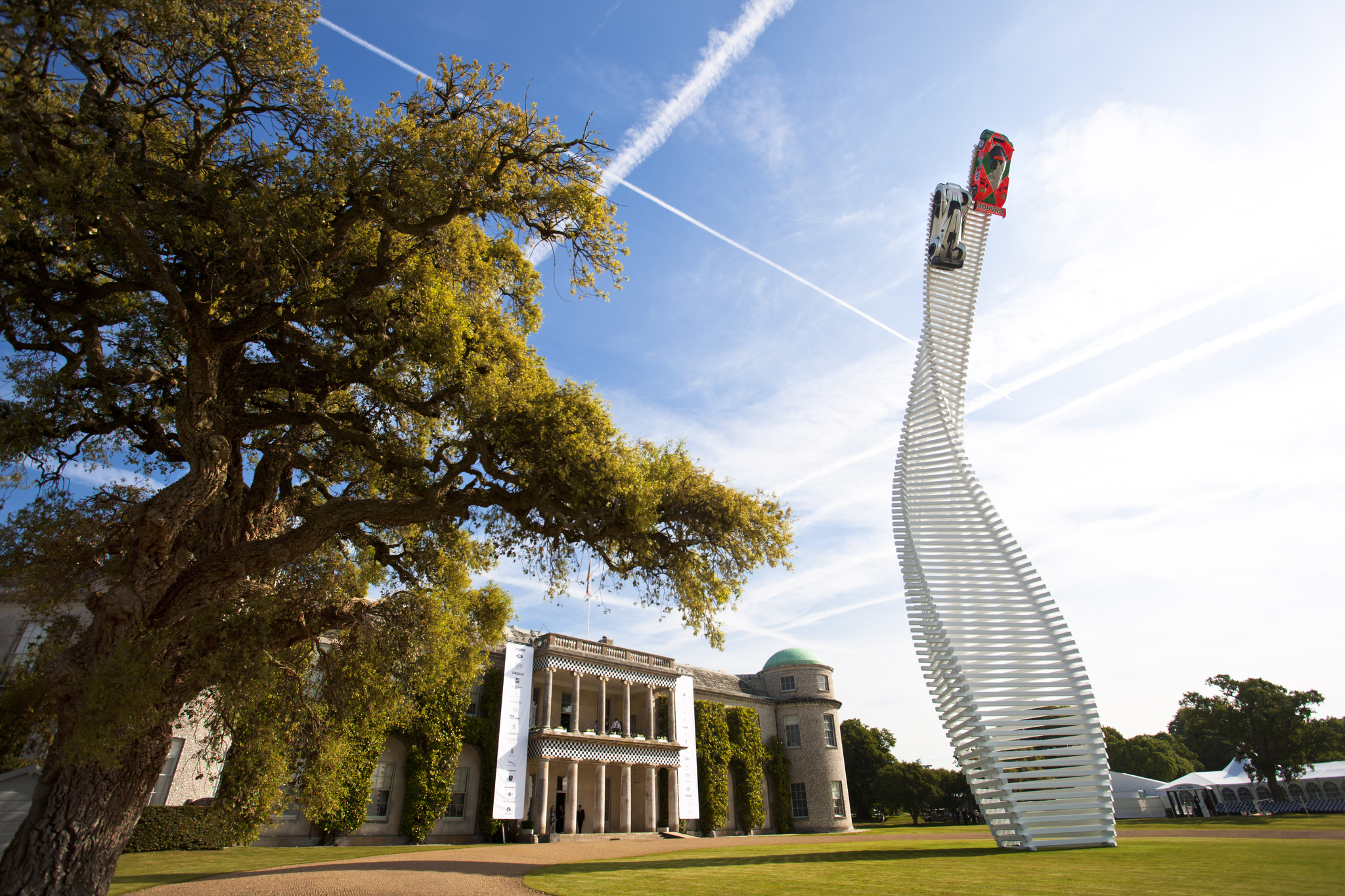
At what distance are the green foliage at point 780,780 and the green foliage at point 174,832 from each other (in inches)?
1066

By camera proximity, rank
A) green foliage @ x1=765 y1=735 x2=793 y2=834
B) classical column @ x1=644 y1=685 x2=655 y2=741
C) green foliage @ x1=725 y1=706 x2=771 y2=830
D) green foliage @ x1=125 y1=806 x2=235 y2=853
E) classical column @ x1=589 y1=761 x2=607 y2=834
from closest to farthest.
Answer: green foliage @ x1=125 y1=806 x2=235 y2=853 < classical column @ x1=589 y1=761 x2=607 y2=834 < classical column @ x1=644 y1=685 x2=655 y2=741 < green foliage @ x1=725 y1=706 x2=771 y2=830 < green foliage @ x1=765 y1=735 x2=793 y2=834

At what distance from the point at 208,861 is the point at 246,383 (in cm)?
1032

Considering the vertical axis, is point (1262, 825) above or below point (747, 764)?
below

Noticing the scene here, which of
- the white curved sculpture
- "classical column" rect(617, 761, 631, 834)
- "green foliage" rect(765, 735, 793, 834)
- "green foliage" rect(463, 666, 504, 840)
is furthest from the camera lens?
"green foliage" rect(765, 735, 793, 834)

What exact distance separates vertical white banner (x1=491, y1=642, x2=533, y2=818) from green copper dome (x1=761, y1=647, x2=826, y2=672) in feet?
65.3

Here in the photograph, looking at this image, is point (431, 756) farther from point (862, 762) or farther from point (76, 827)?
point (862, 762)

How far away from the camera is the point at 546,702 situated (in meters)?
26.4

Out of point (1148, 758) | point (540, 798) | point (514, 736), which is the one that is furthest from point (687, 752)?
point (1148, 758)

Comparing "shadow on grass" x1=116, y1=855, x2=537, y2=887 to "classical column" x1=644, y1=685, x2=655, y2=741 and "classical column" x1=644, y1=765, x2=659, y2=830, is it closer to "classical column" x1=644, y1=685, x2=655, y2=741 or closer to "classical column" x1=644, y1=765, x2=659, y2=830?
"classical column" x1=644, y1=765, x2=659, y2=830

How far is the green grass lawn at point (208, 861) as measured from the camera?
32.5 ft

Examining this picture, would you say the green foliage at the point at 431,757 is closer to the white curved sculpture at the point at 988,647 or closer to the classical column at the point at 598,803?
the classical column at the point at 598,803

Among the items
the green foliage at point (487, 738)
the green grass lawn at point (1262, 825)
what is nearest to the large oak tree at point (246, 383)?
the green foliage at point (487, 738)

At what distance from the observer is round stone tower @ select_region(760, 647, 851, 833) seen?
35781mm

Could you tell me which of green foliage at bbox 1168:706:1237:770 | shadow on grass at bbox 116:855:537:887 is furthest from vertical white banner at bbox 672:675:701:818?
green foliage at bbox 1168:706:1237:770
